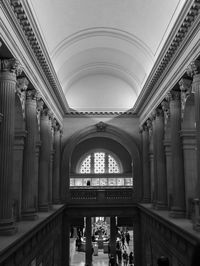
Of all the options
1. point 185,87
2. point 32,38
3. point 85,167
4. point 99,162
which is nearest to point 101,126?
point 99,162

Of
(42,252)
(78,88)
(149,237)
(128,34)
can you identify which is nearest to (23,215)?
(42,252)

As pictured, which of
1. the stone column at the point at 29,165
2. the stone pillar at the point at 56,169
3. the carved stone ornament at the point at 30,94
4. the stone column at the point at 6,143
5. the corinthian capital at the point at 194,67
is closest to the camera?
the stone column at the point at 6,143

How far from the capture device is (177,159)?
13.5 m

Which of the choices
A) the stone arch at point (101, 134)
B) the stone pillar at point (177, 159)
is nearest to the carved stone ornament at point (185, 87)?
the stone pillar at point (177, 159)

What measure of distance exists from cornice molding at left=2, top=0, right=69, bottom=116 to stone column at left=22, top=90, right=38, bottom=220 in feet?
4.26

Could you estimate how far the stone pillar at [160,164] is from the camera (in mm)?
16188

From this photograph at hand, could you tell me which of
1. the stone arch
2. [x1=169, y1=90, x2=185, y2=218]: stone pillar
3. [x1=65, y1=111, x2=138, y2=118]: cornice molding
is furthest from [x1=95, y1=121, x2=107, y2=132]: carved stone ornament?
[x1=169, y1=90, x2=185, y2=218]: stone pillar

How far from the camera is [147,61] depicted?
1738 cm

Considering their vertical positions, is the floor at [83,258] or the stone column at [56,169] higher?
the stone column at [56,169]

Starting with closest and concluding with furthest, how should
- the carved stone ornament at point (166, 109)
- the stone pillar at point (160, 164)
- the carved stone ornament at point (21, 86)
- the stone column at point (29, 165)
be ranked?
the carved stone ornament at point (21, 86)
the stone column at point (29, 165)
the carved stone ornament at point (166, 109)
the stone pillar at point (160, 164)

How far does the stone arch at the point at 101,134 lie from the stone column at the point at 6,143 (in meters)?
12.6

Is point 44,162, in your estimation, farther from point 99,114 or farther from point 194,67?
point 194,67

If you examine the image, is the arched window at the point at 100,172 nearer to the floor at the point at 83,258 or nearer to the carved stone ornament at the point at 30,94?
the floor at the point at 83,258

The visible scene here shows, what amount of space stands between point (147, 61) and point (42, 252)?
33.4 feet
